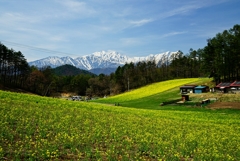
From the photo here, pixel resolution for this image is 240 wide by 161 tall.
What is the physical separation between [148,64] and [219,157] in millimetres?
163643

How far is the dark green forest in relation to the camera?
9319 cm

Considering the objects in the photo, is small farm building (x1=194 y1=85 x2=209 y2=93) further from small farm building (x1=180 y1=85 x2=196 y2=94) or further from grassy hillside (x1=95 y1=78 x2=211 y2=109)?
grassy hillside (x1=95 y1=78 x2=211 y2=109)

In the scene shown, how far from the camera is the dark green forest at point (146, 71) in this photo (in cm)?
9319

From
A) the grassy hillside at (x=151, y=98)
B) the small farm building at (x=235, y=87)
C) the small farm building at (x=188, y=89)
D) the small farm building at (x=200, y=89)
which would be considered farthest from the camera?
the small farm building at (x=188, y=89)

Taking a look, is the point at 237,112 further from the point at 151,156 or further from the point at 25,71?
the point at 25,71

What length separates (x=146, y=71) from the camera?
16538cm

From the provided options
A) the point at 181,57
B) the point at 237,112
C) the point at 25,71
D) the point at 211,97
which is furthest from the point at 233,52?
the point at 25,71

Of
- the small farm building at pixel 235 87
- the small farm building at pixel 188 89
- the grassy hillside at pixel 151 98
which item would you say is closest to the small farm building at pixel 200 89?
the small farm building at pixel 188 89

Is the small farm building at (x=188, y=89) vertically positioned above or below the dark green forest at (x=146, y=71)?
below

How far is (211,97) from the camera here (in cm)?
7075

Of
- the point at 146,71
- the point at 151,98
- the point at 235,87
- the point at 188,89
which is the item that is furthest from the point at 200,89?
the point at 146,71

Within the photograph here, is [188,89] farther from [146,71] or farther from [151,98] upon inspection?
[146,71]

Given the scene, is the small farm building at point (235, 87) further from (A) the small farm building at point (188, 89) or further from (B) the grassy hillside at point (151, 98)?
(B) the grassy hillside at point (151, 98)

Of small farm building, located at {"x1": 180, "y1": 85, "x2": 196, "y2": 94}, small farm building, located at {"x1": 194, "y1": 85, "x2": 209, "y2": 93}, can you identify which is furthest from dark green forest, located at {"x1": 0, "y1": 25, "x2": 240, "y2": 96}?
small farm building, located at {"x1": 180, "y1": 85, "x2": 196, "y2": 94}
